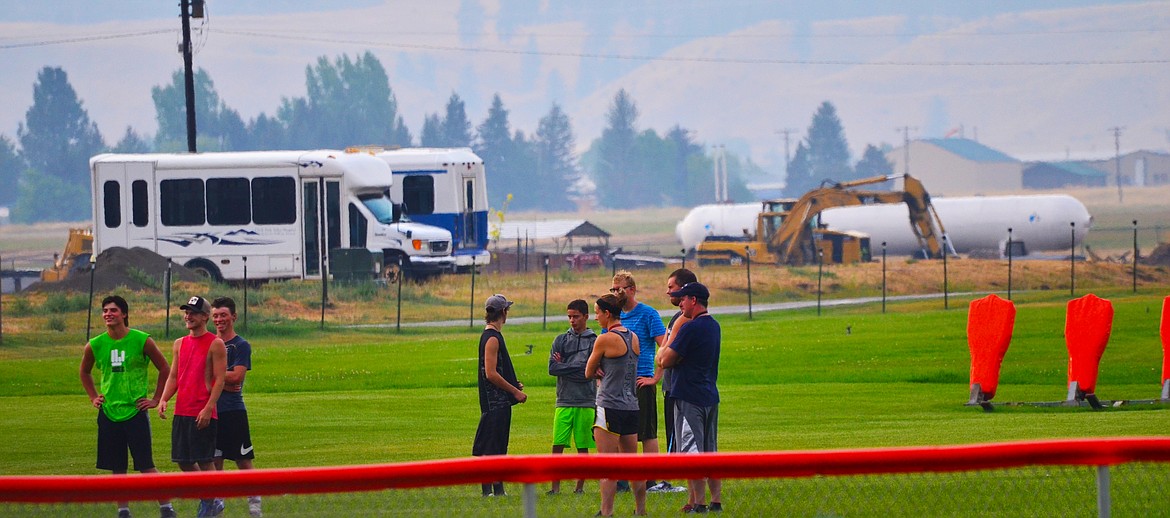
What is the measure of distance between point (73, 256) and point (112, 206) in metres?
10.5

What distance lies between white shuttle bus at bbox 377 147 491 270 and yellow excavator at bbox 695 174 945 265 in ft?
56.1

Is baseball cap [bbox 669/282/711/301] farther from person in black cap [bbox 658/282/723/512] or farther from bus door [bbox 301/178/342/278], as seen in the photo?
bus door [bbox 301/178/342/278]

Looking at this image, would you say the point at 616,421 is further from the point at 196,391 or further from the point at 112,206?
the point at 112,206

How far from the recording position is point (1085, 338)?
59.4 ft

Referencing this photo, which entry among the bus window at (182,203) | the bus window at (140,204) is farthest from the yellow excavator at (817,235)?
the bus window at (140,204)

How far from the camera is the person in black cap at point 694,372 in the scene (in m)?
10.7

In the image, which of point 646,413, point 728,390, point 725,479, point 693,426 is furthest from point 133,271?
point 725,479

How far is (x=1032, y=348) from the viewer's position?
85.7ft

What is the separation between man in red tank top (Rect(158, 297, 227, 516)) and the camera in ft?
35.7

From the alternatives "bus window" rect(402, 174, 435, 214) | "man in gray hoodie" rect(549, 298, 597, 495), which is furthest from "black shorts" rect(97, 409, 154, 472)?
"bus window" rect(402, 174, 435, 214)

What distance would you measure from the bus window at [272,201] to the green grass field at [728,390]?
20.0 ft

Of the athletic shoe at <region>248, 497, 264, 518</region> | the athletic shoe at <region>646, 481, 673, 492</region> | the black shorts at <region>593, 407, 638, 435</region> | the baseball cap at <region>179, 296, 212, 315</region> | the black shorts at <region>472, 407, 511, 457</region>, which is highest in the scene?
the baseball cap at <region>179, 296, 212, 315</region>

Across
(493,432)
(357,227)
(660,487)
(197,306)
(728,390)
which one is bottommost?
(728,390)

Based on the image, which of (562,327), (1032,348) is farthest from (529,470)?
(562,327)
